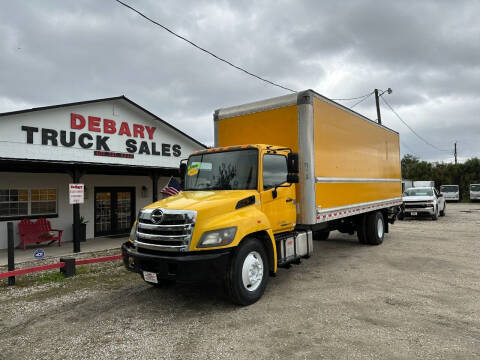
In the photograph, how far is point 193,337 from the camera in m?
3.80

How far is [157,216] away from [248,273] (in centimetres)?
154

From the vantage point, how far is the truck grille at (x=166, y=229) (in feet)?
14.0

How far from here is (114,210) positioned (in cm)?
1352

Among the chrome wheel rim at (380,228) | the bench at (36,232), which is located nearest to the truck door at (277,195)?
the chrome wheel rim at (380,228)

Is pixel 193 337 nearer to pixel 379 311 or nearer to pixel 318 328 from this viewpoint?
pixel 318 328

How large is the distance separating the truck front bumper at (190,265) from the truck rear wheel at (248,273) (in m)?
0.15

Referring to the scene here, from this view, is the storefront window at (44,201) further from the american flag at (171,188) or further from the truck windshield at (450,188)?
the truck windshield at (450,188)

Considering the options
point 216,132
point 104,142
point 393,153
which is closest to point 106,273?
point 216,132

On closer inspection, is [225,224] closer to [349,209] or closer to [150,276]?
[150,276]

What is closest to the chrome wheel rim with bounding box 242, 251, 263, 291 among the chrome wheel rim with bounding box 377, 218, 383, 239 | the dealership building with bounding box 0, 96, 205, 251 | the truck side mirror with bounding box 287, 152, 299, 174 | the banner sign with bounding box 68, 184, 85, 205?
the truck side mirror with bounding box 287, 152, 299, 174

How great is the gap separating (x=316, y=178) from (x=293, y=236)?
1.14 metres

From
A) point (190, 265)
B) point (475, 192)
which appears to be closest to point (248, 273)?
point (190, 265)

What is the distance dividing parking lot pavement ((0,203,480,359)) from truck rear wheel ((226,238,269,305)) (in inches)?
7.7

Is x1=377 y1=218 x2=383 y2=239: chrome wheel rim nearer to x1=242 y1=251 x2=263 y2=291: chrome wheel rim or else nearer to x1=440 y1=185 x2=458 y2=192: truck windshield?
x1=242 y1=251 x2=263 y2=291: chrome wheel rim
